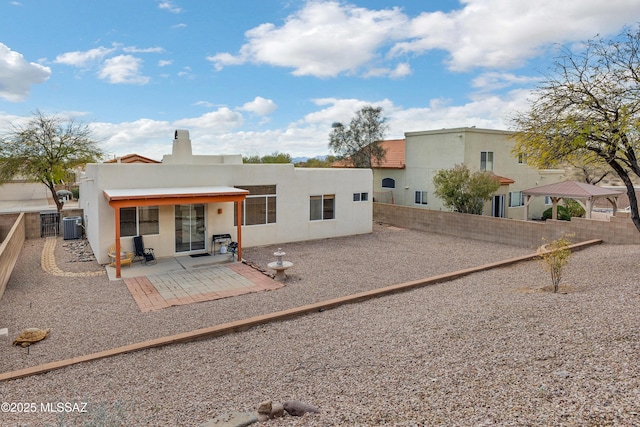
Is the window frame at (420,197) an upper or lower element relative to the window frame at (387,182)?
lower

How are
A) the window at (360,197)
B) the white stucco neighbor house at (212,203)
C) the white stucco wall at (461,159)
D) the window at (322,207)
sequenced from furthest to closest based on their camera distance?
the white stucco wall at (461,159), the window at (360,197), the window at (322,207), the white stucco neighbor house at (212,203)

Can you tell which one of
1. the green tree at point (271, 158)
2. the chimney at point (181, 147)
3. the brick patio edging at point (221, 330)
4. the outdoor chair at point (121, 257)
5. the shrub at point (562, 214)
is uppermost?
the green tree at point (271, 158)

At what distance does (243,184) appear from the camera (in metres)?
17.1

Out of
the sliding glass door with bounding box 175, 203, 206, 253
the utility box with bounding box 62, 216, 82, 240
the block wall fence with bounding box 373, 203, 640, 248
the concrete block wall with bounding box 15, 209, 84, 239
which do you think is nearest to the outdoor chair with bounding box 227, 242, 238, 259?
the sliding glass door with bounding box 175, 203, 206, 253

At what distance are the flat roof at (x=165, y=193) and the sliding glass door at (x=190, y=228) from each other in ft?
2.47

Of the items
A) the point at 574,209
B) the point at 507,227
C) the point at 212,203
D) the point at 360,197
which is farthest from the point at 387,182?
the point at 212,203

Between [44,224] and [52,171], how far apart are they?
6.69 m

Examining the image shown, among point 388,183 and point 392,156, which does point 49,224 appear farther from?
point 392,156

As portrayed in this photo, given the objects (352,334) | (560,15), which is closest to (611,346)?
(352,334)

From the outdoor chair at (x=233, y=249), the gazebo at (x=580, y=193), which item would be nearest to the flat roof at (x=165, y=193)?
the outdoor chair at (x=233, y=249)

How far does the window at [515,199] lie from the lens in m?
26.2

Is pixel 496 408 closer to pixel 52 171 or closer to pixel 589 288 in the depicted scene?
pixel 589 288

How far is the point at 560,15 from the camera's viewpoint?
12.4 metres

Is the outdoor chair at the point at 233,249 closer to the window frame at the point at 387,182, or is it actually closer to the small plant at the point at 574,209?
the window frame at the point at 387,182
